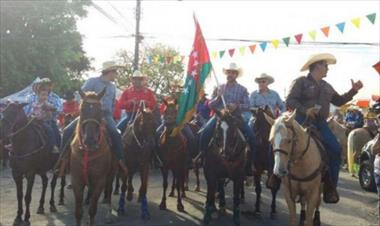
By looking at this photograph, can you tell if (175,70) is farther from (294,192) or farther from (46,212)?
(294,192)

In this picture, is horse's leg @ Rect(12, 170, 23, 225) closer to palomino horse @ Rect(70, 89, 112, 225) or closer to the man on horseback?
palomino horse @ Rect(70, 89, 112, 225)

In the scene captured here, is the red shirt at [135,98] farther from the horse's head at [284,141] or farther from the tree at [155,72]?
the tree at [155,72]

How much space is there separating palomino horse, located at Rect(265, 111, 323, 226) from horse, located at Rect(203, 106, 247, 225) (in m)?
1.93

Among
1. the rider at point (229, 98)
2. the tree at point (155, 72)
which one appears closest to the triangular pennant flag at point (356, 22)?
the rider at point (229, 98)

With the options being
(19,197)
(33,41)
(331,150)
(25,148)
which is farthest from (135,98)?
(33,41)

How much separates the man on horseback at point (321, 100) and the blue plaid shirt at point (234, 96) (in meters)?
2.34

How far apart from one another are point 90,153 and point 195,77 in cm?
296

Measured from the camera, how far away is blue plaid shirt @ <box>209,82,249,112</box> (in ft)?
33.0

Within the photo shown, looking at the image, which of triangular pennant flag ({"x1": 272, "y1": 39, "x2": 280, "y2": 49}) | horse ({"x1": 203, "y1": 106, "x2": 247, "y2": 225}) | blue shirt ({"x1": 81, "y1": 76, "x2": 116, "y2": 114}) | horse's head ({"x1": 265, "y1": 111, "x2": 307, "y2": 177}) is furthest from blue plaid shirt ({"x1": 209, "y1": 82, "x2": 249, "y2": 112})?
triangular pennant flag ({"x1": 272, "y1": 39, "x2": 280, "y2": 49})

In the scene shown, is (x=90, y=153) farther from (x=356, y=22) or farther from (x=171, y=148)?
(x=356, y=22)

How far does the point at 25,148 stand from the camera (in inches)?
376

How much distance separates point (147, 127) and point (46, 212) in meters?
3.08

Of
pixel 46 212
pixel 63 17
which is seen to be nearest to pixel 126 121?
pixel 46 212

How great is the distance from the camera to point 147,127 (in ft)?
32.2
